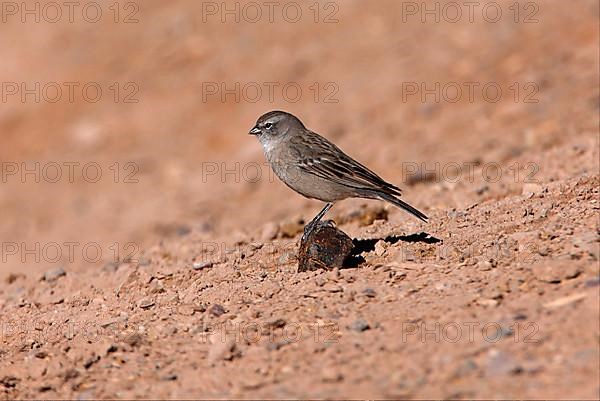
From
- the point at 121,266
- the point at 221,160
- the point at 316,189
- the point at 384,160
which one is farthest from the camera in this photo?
the point at 221,160

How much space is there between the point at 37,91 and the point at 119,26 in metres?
3.22

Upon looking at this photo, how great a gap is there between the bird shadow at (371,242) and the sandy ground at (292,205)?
4 centimetres

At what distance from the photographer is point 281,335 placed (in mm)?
7113

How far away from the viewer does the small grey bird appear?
9.25 metres

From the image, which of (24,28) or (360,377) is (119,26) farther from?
(360,377)

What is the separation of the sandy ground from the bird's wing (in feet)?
1.77

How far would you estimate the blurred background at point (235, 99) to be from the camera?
15.6 m

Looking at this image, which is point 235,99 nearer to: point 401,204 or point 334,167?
Result: point 334,167

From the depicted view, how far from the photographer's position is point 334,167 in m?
9.45

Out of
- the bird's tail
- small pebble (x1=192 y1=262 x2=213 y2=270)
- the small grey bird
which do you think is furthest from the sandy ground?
the small grey bird

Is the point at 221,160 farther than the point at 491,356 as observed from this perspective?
Yes

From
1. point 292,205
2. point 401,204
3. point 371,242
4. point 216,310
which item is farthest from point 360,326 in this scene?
point 292,205

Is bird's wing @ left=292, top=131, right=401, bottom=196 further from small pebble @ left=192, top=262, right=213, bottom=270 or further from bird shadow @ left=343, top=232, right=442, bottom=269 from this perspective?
small pebble @ left=192, top=262, right=213, bottom=270

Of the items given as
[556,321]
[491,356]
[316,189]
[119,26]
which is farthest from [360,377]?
[119,26]
